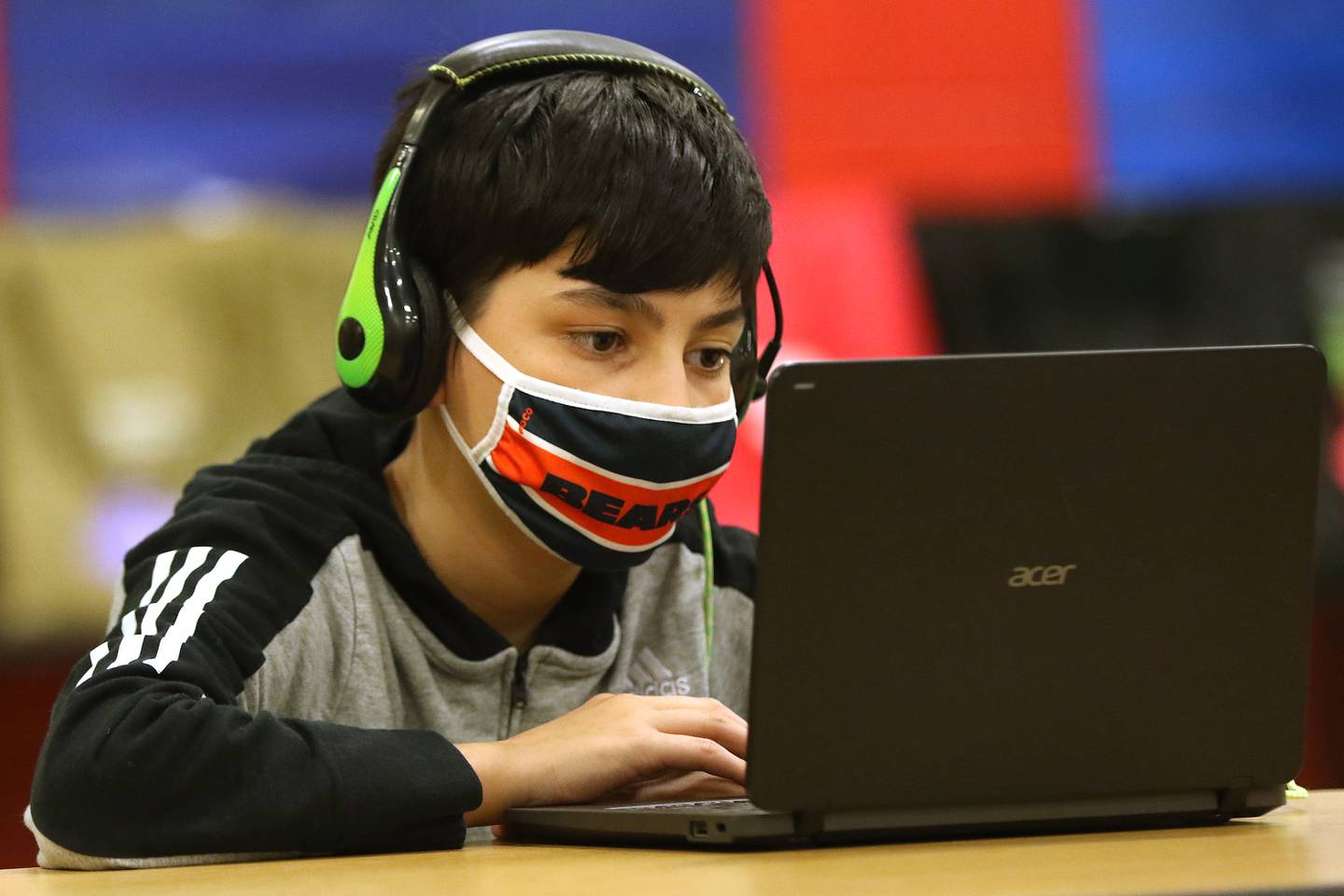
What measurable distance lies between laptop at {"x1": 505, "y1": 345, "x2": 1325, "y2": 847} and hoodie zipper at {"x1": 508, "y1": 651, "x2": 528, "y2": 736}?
1.36 feet

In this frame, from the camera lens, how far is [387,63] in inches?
131

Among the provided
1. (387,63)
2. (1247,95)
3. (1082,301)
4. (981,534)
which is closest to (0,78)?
(387,63)

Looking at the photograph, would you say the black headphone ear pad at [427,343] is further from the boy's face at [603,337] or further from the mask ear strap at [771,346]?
the mask ear strap at [771,346]

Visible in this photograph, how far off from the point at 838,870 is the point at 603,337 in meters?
0.50

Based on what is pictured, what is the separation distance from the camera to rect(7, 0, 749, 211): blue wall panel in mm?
3197

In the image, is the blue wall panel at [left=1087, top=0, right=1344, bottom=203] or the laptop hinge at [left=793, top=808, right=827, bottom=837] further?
the blue wall panel at [left=1087, top=0, right=1344, bottom=203]

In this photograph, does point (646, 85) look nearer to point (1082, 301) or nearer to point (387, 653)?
point (387, 653)

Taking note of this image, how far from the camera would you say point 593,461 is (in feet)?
3.85

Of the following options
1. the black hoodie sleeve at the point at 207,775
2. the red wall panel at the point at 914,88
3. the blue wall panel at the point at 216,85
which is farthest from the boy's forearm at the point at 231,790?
the red wall panel at the point at 914,88

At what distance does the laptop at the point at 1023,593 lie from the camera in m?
0.85

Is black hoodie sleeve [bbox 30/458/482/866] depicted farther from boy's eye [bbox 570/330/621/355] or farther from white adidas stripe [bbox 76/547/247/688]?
boy's eye [bbox 570/330/621/355]

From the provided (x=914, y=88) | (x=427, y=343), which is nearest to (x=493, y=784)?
(x=427, y=343)

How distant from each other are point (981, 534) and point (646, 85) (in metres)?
0.56

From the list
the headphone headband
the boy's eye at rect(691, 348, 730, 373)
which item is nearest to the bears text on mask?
the boy's eye at rect(691, 348, 730, 373)
